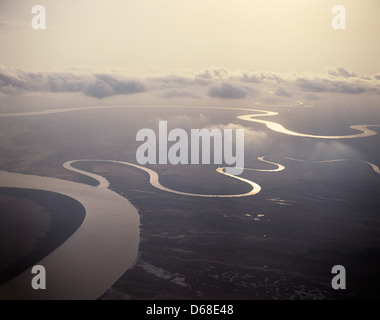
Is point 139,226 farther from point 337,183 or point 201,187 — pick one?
point 337,183

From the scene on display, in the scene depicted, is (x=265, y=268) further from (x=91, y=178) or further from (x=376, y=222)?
(x=91, y=178)

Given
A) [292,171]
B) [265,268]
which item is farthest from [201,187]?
[265,268]

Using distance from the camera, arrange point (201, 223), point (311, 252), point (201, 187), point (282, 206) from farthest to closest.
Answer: point (201, 187) → point (282, 206) → point (201, 223) → point (311, 252)
